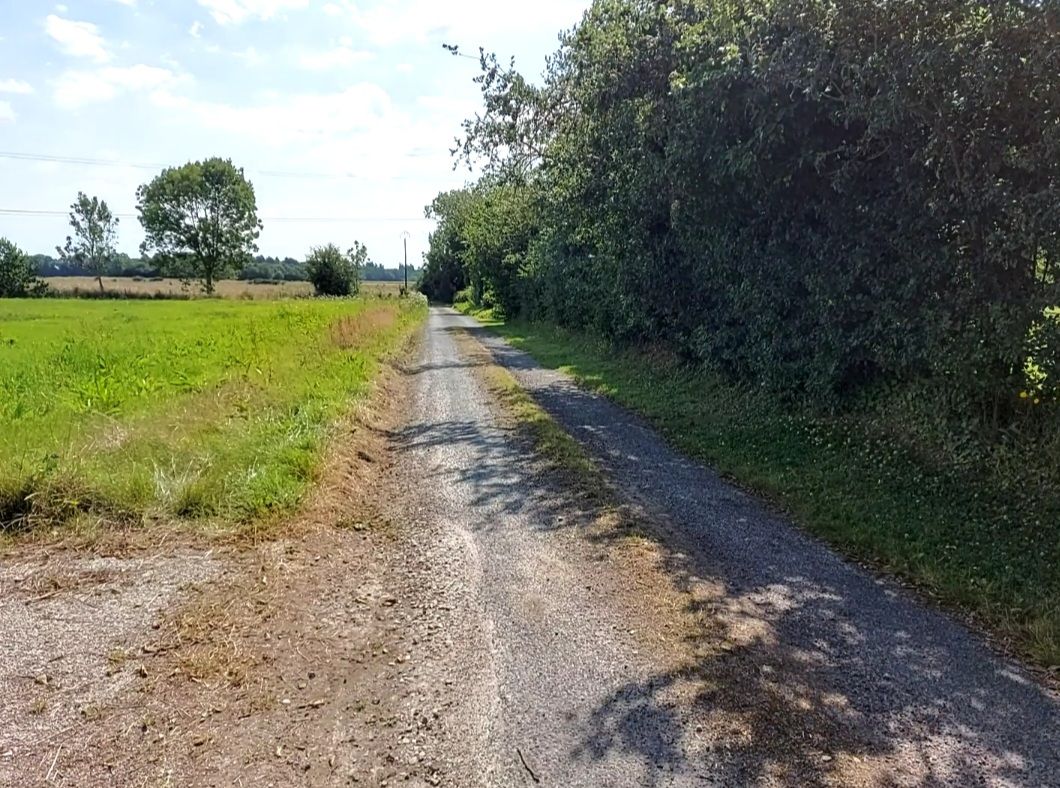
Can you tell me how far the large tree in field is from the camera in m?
73.8

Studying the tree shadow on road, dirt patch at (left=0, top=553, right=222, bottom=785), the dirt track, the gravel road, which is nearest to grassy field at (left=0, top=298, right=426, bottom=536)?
the dirt track

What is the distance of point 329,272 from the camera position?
67.5 m

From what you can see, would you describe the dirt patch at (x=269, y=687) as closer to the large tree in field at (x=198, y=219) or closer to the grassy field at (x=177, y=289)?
the grassy field at (x=177, y=289)

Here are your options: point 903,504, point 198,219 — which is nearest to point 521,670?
point 903,504

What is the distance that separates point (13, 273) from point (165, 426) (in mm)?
69350

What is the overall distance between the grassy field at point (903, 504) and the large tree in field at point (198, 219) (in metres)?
73.9

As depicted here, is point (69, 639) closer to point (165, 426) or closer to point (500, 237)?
point (165, 426)

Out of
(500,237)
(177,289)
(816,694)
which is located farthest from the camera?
(177,289)

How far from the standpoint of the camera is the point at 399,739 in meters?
3.08

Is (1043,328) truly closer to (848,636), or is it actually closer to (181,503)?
(848,636)

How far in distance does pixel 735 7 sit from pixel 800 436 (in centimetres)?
554

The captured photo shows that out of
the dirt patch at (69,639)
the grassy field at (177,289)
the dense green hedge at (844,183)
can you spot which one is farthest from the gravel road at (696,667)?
the grassy field at (177,289)

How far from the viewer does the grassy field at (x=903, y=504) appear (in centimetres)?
452

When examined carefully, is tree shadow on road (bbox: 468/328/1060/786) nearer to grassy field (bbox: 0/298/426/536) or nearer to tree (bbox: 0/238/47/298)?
grassy field (bbox: 0/298/426/536)
